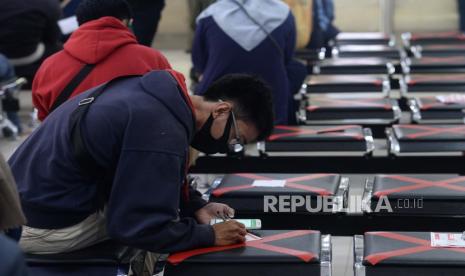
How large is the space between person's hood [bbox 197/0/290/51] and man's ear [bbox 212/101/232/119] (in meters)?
2.27

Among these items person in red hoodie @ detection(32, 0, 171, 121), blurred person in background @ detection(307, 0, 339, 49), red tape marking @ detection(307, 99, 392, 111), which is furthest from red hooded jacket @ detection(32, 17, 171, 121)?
blurred person in background @ detection(307, 0, 339, 49)

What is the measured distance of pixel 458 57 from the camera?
6461mm

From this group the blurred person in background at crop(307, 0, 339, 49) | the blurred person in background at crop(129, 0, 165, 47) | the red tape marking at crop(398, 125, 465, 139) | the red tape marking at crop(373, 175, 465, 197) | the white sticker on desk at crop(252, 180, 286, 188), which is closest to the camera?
the red tape marking at crop(373, 175, 465, 197)

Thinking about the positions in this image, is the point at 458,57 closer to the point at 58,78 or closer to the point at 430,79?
the point at 430,79

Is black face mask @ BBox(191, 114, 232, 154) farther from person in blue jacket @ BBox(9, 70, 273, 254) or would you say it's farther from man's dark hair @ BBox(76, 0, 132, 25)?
man's dark hair @ BBox(76, 0, 132, 25)

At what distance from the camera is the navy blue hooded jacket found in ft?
8.09

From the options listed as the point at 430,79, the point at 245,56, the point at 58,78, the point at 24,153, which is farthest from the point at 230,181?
the point at 430,79

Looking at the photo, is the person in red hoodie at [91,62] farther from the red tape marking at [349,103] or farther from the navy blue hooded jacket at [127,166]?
the red tape marking at [349,103]

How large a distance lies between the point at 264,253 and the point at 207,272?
0.17 m

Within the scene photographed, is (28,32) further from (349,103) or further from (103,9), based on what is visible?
(103,9)

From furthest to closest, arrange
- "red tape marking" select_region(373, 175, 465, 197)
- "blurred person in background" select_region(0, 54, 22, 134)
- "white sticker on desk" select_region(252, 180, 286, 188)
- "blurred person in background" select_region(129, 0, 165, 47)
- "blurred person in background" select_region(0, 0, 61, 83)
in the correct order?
1. "blurred person in background" select_region(129, 0, 165, 47)
2. "blurred person in background" select_region(0, 0, 61, 83)
3. "blurred person in background" select_region(0, 54, 22, 134)
4. "white sticker on desk" select_region(252, 180, 286, 188)
5. "red tape marking" select_region(373, 175, 465, 197)

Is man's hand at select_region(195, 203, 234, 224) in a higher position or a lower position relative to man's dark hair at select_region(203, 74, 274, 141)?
lower

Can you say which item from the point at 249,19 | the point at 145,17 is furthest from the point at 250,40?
the point at 145,17

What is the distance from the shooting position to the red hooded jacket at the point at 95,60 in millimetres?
3521
